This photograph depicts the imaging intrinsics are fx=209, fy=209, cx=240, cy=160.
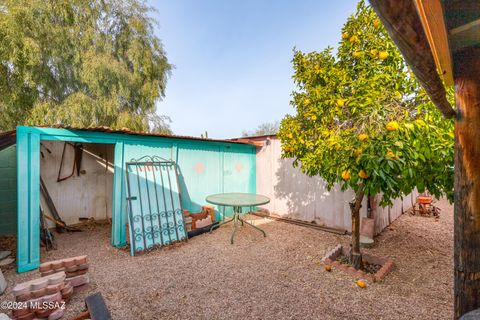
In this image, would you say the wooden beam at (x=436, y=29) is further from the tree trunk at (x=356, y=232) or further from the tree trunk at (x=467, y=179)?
the tree trunk at (x=356, y=232)

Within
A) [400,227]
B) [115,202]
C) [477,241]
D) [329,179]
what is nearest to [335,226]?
[400,227]

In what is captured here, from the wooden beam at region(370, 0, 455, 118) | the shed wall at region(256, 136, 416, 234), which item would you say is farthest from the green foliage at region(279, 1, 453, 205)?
the shed wall at region(256, 136, 416, 234)

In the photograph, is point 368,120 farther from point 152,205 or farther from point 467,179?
point 152,205

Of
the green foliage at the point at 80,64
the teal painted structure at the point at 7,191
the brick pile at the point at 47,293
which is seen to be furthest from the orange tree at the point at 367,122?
the green foliage at the point at 80,64

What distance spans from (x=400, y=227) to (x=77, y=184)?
8.32m

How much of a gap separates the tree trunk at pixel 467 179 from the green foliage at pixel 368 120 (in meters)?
0.48

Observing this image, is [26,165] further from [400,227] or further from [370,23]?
[400,227]

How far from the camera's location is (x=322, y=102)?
2.97m

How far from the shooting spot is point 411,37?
0.93 m

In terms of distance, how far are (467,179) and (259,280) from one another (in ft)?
8.29

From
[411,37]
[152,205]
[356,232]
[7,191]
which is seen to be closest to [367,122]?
[411,37]

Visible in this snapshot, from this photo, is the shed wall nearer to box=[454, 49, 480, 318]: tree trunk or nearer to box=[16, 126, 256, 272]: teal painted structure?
box=[16, 126, 256, 272]: teal painted structure

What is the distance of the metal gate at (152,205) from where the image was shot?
3967 mm

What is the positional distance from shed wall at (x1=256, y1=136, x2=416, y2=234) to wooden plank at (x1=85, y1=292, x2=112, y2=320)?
4258 millimetres
